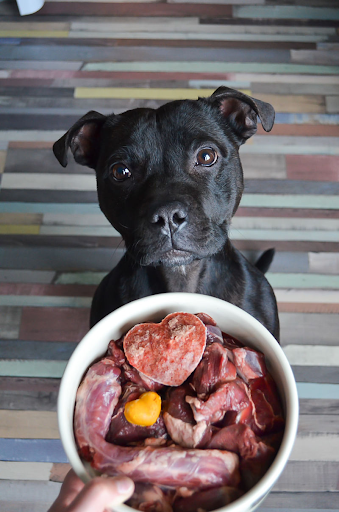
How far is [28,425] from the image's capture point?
7.23ft

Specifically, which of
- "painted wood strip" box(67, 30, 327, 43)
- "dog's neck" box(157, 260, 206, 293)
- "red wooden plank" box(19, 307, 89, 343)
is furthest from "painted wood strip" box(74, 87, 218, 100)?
"dog's neck" box(157, 260, 206, 293)

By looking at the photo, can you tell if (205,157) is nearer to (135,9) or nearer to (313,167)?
(313,167)

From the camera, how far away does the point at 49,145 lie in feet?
9.62

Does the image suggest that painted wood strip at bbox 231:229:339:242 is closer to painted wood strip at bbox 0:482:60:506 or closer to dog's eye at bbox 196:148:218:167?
dog's eye at bbox 196:148:218:167

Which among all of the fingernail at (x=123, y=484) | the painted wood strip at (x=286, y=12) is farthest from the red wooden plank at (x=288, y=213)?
the fingernail at (x=123, y=484)

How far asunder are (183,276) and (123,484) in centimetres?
84

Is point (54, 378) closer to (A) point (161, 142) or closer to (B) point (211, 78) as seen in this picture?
(A) point (161, 142)

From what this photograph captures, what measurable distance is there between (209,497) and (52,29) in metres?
3.48

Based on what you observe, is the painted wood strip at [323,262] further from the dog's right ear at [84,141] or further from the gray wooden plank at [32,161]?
the gray wooden plank at [32,161]

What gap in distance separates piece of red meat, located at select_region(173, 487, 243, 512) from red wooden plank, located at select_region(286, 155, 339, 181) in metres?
2.20

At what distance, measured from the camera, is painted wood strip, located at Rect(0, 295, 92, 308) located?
2496 millimetres

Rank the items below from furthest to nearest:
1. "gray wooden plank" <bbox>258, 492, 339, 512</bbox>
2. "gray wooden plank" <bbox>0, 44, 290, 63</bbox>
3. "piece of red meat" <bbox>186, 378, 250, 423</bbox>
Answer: "gray wooden plank" <bbox>0, 44, 290, 63</bbox> → "gray wooden plank" <bbox>258, 492, 339, 512</bbox> → "piece of red meat" <bbox>186, 378, 250, 423</bbox>

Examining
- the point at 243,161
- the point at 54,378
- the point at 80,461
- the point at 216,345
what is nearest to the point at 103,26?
the point at 243,161

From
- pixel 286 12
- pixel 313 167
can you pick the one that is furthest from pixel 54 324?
pixel 286 12
